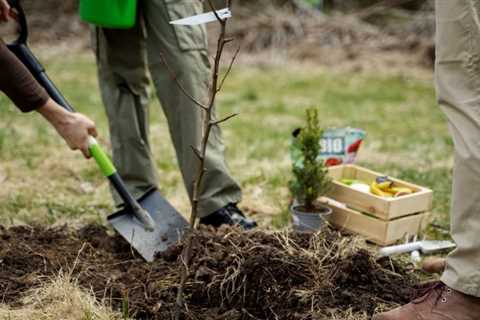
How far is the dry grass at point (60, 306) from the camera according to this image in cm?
244

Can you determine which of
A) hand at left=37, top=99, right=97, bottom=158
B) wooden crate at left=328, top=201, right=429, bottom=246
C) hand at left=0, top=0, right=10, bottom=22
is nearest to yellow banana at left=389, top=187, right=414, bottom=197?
wooden crate at left=328, top=201, right=429, bottom=246

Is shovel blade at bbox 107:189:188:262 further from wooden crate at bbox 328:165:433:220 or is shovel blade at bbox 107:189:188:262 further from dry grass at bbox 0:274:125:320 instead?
wooden crate at bbox 328:165:433:220

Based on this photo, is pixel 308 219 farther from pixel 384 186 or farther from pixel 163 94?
pixel 163 94

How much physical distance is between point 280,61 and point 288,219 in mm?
5777

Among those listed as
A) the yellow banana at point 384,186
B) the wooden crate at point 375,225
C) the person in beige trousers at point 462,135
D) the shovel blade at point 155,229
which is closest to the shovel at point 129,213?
the shovel blade at point 155,229

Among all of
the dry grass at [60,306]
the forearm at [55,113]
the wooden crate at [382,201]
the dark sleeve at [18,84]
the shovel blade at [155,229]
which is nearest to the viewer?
the dry grass at [60,306]

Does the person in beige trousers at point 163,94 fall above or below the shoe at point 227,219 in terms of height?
above

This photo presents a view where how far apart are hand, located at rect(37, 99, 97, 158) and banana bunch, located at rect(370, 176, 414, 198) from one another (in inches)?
56.4

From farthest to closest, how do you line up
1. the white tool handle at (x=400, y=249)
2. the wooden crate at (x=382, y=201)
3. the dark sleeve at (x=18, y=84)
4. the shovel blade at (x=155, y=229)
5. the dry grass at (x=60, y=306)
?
the wooden crate at (x=382, y=201) → the shovel blade at (x=155, y=229) → the white tool handle at (x=400, y=249) → the dark sleeve at (x=18, y=84) → the dry grass at (x=60, y=306)

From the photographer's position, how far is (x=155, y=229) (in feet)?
10.6

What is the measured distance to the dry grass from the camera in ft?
8.01

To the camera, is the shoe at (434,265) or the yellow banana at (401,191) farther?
the yellow banana at (401,191)

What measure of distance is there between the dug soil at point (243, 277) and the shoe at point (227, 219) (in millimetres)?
372

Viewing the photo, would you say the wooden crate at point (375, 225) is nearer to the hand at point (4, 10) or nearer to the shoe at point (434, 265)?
the shoe at point (434, 265)
